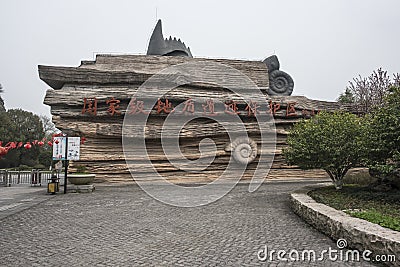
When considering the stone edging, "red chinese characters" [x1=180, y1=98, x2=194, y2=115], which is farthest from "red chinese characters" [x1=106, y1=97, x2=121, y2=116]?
the stone edging

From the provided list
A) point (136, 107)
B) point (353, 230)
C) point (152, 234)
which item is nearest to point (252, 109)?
point (136, 107)

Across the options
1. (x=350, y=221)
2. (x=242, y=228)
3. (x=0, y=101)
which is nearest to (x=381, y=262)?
(x=350, y=221)

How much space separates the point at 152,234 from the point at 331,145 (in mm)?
5350

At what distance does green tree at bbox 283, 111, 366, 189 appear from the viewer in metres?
8.55

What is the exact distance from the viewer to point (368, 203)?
711 cm

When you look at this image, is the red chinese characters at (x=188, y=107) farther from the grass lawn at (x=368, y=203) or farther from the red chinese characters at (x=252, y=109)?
the grass lawn at (x=368, y=203)

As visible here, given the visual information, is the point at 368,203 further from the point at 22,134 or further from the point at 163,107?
the point at 22,134

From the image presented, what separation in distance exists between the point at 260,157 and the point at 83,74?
27.7 feet

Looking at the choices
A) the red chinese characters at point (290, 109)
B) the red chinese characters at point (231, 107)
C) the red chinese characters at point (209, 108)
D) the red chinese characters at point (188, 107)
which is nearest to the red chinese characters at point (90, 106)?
the red chinese characters at point (188, 107)

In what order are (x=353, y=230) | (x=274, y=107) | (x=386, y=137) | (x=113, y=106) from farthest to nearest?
(x=274, y=107)
(x=113, y=106)
(x=386, y=137)
(x=353, y=230)

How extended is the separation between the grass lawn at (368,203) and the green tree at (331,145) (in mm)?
775

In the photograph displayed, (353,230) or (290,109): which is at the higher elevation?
(290,109)

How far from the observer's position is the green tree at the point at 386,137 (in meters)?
7.21

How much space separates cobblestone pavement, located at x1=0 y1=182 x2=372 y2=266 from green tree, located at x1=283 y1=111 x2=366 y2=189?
5.05 ft
